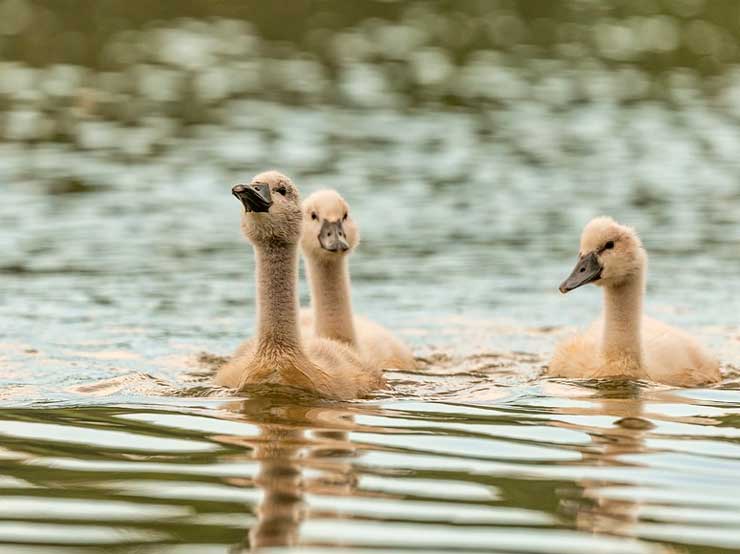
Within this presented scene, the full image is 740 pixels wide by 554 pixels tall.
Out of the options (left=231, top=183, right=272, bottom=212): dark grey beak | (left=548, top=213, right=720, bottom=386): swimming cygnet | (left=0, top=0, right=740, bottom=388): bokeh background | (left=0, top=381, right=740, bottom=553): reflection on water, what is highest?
(left=0, top=0, right=740, bottom=388): bokeh background

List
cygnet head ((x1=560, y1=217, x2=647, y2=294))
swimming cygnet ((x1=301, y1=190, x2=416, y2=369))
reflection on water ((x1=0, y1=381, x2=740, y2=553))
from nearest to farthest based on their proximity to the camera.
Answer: reflection on water ((x1=0, y1=381, x2=740, y2=553))
cygnet head ((x1=560, y1=217, x2=647, y2=294))
swimming cygnet ((x1=301, y1=190, x2=416, y2=369))

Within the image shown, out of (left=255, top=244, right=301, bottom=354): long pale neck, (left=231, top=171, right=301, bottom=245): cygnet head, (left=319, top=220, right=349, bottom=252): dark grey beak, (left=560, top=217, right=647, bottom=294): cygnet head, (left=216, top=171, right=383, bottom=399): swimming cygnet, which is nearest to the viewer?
(left=231, top=171, right=301, bottom=245): cygnet head

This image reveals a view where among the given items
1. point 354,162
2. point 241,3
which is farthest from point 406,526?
point 241,3

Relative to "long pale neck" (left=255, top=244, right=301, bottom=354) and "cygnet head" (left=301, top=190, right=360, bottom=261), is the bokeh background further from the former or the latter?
"long pale neck" (left=255, top=244, right=301, bottom=354)

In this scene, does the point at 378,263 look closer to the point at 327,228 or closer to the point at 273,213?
the point at 327,228

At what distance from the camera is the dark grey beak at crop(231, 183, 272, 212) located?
9625 mm

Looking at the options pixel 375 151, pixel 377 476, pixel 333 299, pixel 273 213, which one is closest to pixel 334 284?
pixel 333 299

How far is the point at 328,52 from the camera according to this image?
102ft

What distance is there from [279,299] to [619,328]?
285 centimetres

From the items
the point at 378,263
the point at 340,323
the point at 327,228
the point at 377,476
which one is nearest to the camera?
the point at 377,476

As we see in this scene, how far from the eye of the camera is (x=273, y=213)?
9.93 metres

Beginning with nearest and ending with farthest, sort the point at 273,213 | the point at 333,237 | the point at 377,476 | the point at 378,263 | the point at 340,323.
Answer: the point at 377,476 < the point at 273,213 < the point at 333,237 < the point at 340,323 < the point at 378,263

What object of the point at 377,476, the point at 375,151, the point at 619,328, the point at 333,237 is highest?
the point at 375,151

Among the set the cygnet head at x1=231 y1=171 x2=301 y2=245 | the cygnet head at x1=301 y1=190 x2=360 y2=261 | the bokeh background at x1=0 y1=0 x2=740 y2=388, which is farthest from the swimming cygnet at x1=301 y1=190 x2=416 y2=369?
the cygnet head at x1=231 y1=171 x2=301 y2=245
